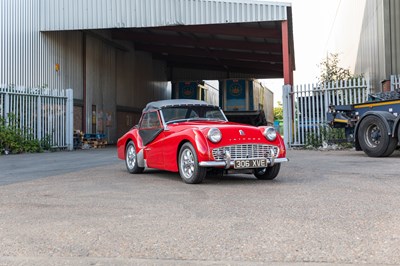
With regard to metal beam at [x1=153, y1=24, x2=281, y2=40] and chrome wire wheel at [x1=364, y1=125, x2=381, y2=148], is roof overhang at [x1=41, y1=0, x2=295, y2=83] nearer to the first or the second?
metal beam at [x1=153, y1=24, x2=281, y2=40]

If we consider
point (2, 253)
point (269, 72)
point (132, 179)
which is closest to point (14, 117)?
point (132, 179)

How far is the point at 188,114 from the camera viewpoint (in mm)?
8453

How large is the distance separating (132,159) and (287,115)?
9732 mm

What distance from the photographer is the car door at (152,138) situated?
8.03 metres

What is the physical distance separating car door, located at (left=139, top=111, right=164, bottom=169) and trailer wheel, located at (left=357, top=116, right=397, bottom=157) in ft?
21.1

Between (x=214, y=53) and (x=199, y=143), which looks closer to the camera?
(x=199, y=143)

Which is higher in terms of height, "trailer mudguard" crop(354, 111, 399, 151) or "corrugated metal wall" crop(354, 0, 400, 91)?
"corrugated metal wall" crop(354, 0, 400, 91)

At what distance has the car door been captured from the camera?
8028mm

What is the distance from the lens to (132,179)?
8.12m

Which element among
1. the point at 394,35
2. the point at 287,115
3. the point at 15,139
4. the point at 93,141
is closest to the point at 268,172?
the point at 287,115

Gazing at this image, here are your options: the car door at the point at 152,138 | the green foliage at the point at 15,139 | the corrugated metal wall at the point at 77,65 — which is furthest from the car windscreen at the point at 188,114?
the corrugated metal wall at the point at 77,65

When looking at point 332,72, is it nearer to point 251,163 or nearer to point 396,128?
point 396,128

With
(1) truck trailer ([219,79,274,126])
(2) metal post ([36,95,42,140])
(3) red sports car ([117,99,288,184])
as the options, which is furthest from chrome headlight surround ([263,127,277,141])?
(1) truck trailer ([219,79,274,126])

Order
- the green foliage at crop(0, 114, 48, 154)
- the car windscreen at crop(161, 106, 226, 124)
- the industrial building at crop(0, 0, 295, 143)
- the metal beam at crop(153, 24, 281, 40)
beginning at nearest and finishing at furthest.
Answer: the car windscreen at crop(161, 106, 226, 124) → the green foliage at crop(0, 114, 48, 154) → the industrial building at crop(0, 0, 295, 143) → the metal beam at crop(153, 24, 281, 40)
